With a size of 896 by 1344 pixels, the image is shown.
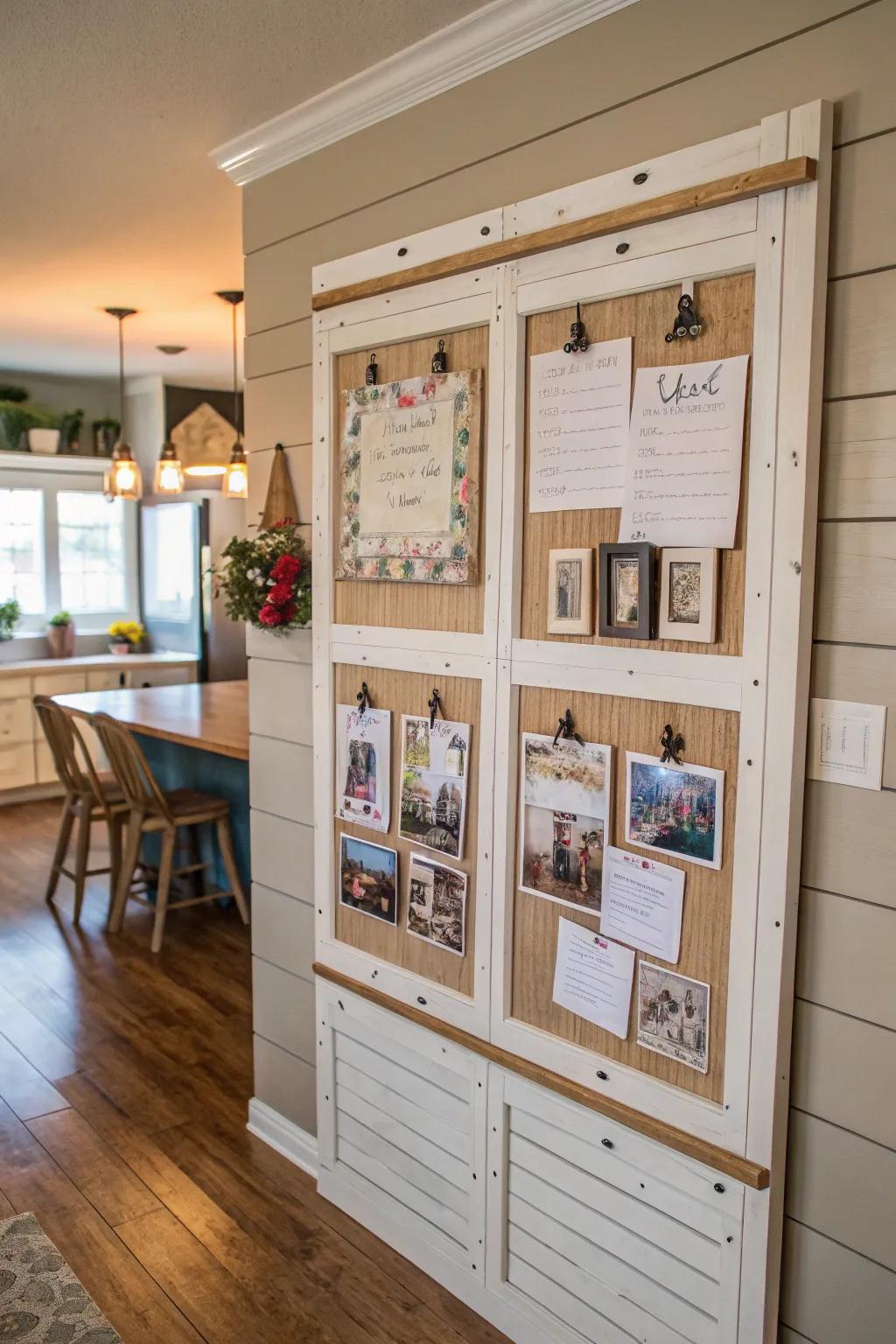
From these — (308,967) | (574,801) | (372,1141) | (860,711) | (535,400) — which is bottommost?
(372,1141)

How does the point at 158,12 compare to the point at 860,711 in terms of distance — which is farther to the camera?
the point at 158,12

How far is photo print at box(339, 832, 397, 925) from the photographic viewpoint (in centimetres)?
230

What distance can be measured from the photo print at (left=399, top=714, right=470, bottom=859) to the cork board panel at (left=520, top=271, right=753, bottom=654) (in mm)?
302

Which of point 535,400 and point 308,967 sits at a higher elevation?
point 535,400

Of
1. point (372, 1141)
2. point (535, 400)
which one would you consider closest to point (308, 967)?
point (372, 1141)

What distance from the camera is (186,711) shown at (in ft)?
15.3

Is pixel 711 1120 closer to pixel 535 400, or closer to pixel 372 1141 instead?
pixel 372 1141

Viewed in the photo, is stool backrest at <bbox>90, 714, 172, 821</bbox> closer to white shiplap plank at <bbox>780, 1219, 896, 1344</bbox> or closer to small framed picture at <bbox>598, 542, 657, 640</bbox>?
small framed picture at <bbox>598, 542, 657, 640</bbox>

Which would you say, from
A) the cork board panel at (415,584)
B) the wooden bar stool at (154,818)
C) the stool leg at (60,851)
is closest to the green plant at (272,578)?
the cork board panel at (415,584)

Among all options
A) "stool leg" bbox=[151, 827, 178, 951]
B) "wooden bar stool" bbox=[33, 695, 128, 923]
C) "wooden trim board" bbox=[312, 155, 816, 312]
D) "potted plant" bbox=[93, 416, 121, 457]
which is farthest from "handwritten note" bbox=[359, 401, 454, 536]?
"potted plant" bbox=[93, 416, 121, 457]

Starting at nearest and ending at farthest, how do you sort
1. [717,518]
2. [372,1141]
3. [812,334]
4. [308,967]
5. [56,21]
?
[812,334] < [717,518] < [56,21] < [372,1141] < [308,967]

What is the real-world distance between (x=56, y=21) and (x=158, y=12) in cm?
20

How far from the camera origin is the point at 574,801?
1.90m

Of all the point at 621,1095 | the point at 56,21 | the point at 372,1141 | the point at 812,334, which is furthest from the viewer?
the point at 372,1141
